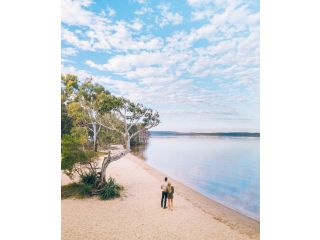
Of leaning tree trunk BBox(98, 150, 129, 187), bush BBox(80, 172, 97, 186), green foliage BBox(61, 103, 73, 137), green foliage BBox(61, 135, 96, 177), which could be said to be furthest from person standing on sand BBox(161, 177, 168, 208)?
green foliage BBox(61, 103, 73, 137)

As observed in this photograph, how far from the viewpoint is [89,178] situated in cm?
557

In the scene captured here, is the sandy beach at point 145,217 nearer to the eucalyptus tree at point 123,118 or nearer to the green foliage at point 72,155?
the green foliage at point 72,155

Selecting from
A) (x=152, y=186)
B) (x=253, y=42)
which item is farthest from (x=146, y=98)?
(x=253, y=42)

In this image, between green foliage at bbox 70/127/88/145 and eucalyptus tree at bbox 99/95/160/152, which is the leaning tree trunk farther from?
green foliage at bbox 70/127/88/145

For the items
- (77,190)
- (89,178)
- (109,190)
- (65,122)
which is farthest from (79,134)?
(109,190)

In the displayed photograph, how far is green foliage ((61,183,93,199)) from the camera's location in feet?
17.6

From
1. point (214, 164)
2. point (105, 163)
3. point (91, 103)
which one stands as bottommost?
point (214, 164)

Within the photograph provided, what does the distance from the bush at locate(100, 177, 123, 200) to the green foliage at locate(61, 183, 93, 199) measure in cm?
22

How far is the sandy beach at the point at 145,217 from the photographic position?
185 inches

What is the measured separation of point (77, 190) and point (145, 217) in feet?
4.25

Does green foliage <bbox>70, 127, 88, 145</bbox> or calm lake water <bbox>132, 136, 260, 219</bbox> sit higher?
green foliage <bbox>70, 127, 88, 145</bbox>

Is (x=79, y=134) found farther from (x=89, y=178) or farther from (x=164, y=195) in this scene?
(x=164, y=195)

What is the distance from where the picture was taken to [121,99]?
5578mm
